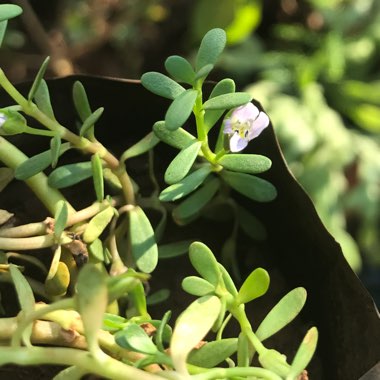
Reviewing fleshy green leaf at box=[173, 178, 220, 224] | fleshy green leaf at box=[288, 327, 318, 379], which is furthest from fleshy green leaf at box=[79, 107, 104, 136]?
fleshy green leaf at box=[288, 327, 318, 379]

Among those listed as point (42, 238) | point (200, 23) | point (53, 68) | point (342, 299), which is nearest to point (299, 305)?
point (342, 299)

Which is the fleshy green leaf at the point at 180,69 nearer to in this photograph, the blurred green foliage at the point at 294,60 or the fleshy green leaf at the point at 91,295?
the fleshy green leaf at the point at 91,295

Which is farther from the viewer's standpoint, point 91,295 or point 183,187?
point 183,187

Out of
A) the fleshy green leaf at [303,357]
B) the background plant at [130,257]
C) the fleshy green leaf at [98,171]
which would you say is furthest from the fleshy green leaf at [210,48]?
the fleshy green leaf at [303,357]

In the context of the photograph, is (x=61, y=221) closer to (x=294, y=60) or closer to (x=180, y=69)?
(x=180, y=69)

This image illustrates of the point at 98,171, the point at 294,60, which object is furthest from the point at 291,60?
the point at 98,171
